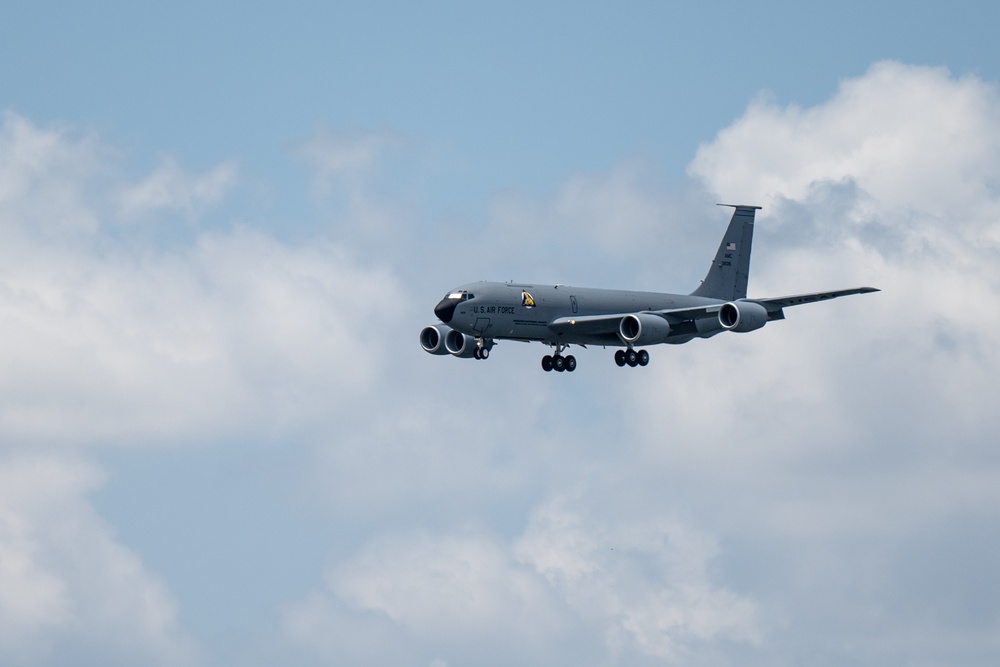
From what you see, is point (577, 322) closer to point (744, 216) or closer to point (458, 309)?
point (458, 309)

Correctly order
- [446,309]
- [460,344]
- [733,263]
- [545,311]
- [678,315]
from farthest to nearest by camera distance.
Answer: [733,263] → [678,315] → [460,344] → [545,311] → [446,309]

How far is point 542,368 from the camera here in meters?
83.5

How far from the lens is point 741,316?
8044 cm

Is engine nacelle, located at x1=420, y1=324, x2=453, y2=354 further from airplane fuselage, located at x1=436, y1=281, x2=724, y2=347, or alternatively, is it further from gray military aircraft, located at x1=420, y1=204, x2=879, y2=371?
airplane fuselage, located at x1=436, y1=281, x2=724, y2=347

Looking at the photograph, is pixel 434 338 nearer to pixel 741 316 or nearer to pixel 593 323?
pixel 593 323

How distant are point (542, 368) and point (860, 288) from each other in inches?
721

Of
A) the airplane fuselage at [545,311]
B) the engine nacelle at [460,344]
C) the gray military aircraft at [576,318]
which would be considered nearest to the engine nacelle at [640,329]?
the gray military aircraft at [576,318]

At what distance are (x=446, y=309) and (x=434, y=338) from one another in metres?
7.24

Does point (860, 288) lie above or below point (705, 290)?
below

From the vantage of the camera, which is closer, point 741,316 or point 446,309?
point 446,309

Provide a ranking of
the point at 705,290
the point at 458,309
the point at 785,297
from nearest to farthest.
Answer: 1. the point at 458,309
2. the point at 785,297
3. the point at 705,290

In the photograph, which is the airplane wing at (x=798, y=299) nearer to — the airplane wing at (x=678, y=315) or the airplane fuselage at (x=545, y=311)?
the airplane wing at (x=678, y=315)

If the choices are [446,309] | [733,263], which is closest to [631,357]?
[446,309]

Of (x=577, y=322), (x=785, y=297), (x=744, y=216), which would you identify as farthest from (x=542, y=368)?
(x=744, y=216)
